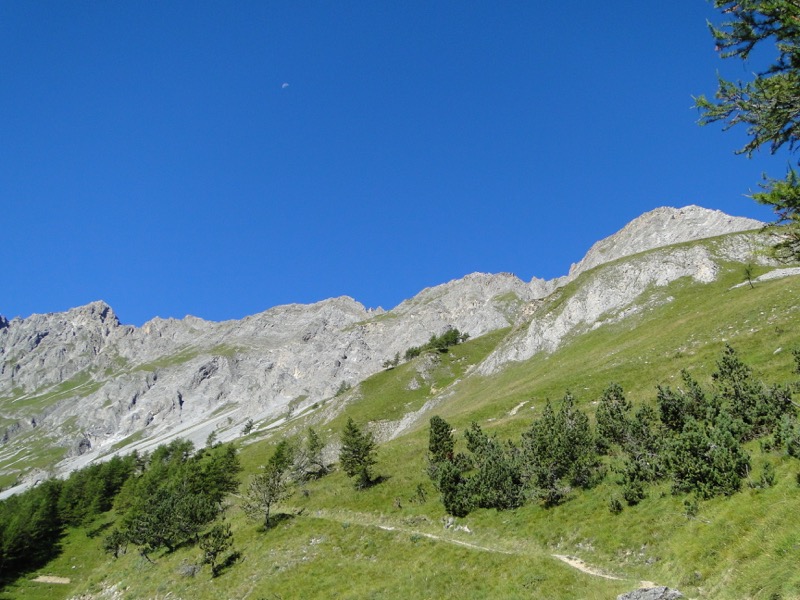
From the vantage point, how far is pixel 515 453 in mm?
43062

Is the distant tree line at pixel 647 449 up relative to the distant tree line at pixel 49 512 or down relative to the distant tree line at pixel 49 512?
down

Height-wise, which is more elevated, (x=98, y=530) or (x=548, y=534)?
(x=98, y=530)

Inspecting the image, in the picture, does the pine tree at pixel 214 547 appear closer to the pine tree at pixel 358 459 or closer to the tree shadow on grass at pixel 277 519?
the tree shadow on grass at pixel 277 519

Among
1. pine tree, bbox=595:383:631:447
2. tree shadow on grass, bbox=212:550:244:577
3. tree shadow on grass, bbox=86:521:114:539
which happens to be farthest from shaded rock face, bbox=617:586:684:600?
tree shadow on grass, bbox=86:521:114:539

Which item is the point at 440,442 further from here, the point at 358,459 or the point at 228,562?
the point at 228,562

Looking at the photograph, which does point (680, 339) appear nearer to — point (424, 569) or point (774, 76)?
point (424, 569)

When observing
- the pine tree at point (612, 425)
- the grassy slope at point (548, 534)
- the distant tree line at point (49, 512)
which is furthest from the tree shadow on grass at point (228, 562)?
the distant tree line at point (49, 512)

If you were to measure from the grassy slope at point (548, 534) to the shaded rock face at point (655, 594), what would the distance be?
44.8 inches

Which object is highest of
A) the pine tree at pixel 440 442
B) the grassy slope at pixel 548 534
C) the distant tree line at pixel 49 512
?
the distant tree line at pixel 49 512

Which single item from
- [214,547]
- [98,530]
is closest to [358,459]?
[214,547]

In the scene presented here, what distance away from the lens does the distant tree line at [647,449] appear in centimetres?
2350

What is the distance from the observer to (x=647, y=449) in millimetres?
31969

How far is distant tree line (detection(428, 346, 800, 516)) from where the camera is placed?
2350 centimetres

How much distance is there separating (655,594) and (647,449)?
17806 millimetres
